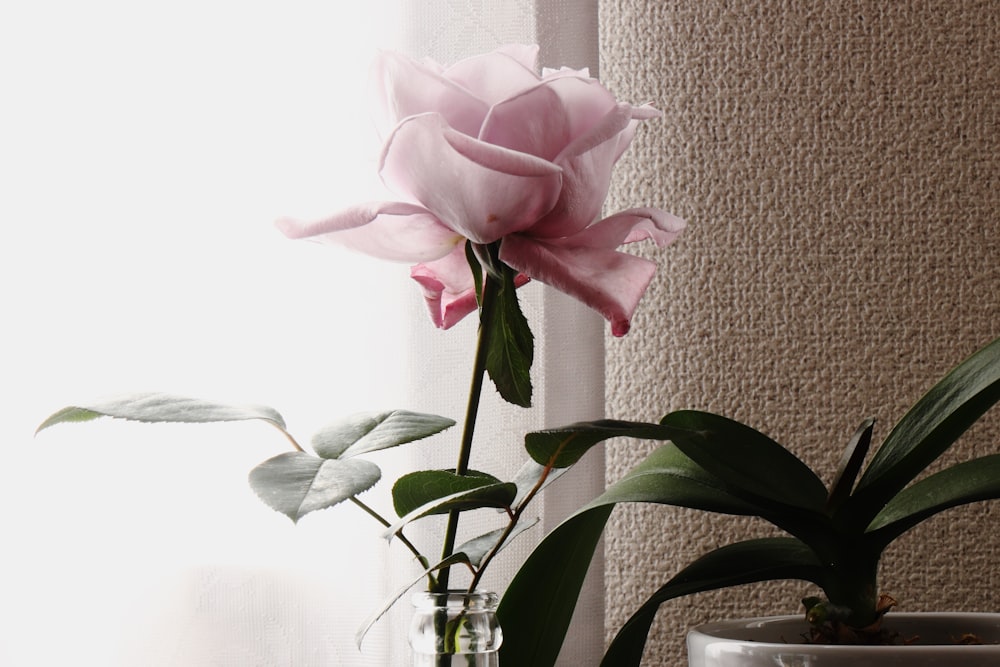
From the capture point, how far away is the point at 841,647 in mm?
374

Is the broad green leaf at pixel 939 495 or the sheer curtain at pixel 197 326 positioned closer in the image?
the broad green leaf at pixel 939 495

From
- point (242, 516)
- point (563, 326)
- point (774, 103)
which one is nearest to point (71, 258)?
point (242, 516)

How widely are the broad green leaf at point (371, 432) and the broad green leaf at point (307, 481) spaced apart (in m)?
0.02

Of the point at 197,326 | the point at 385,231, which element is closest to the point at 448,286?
the point at 385,231

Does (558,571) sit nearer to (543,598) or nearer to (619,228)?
(543,598)

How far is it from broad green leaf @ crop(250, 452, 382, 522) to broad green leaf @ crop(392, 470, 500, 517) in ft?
0.15

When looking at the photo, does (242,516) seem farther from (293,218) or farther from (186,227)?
(293,218)

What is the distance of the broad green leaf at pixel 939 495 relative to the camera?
1.29 feet

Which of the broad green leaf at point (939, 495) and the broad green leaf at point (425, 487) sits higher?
the broad green leaf at point (425, 487)

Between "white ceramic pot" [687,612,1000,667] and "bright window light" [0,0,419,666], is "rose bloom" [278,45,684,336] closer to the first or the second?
"white ceramic pot" [687,612,1000,667]

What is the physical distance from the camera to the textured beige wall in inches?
25.9

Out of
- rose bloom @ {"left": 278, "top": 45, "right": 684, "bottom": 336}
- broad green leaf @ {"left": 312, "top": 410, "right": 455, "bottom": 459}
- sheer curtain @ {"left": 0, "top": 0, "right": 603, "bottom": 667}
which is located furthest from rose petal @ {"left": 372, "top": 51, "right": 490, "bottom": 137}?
sheer curtain @ {"left": 0, "top": 0, "right": 603, "bottom": 667}

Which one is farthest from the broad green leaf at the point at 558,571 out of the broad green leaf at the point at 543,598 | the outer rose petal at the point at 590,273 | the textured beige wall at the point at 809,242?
the textured beige wall at the point at 809,242

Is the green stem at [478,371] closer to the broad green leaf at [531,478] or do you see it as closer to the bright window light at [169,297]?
the broad green leaf at [531,478]
